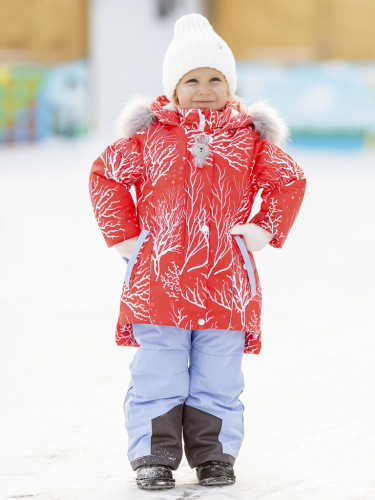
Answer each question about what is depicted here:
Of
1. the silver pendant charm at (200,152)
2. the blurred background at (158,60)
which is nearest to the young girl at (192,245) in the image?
the silver pendant charm at (200,152)

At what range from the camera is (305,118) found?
10.3 meters

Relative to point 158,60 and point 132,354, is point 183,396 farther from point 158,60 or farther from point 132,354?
point 158,60

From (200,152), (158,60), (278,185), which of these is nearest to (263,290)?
(278,185)

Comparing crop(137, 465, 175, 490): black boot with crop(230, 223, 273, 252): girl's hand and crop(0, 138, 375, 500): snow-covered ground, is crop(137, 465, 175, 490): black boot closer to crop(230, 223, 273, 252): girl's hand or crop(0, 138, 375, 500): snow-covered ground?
crop(0, 138, 375, 500): snow-covered ground

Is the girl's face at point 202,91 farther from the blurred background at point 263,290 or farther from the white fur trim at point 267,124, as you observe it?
the blurred background at point 263,290

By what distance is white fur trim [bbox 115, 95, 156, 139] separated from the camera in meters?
1.69

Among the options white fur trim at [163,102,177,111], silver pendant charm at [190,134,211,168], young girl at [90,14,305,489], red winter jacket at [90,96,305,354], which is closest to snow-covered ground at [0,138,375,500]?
young girl at [90,14,305,489]

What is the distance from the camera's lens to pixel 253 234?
5.48ft

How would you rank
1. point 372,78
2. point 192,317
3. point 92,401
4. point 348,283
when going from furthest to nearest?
point 372,78, point 348,283, point 92,401, point 192,317

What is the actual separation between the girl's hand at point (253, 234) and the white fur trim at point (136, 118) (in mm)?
309

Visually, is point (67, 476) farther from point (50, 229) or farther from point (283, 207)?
point (50, 229)

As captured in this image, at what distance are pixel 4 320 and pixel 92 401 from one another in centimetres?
111

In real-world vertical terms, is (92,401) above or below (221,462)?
below

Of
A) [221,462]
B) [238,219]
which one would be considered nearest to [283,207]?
[238,219]
